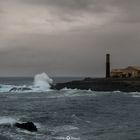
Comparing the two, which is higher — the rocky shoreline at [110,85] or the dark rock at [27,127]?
the rocky shoreline at [110,85]

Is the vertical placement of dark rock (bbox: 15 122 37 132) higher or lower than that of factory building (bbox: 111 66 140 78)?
lower

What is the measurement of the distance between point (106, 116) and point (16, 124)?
37.8 feet

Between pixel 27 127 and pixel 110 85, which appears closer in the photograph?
pixel 27 127

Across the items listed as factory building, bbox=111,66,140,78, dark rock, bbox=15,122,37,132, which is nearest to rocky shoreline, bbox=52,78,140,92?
factory building, bbox=111,66,140,78

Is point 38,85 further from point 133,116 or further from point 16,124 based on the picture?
point 16,124

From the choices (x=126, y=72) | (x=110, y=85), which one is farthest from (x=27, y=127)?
(x=126, y=72)

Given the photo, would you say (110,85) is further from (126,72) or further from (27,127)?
(27,127)

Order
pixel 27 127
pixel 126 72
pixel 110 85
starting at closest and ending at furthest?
pixel 27 127 → pixel 110 85 → pixel 126 72

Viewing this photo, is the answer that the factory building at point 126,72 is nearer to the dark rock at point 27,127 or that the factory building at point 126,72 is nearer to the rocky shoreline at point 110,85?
the rocky shoreline at point 110,85

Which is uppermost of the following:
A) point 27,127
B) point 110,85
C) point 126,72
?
point 126,72

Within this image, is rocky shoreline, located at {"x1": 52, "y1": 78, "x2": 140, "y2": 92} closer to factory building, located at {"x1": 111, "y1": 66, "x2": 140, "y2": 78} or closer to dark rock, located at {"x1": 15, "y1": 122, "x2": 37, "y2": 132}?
factory building, located at {"x1": 111, "y1": 66, "x2": 140, "y2": 78}

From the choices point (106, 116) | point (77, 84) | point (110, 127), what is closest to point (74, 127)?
point (110, 127)

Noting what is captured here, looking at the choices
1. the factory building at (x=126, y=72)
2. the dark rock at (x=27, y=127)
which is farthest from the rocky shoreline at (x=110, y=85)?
the dark rock at (x=27, y=127)

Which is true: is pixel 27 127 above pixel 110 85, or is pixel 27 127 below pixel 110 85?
below
